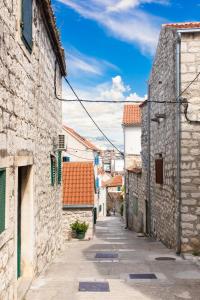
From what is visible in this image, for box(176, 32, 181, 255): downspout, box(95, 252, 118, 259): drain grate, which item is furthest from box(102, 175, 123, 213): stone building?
box(176, 32, 181, 255): downspout

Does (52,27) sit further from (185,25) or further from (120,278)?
(120,278)

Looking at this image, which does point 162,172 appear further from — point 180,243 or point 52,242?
point 52,242

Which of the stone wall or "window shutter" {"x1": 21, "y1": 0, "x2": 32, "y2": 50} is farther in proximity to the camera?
the stone wall

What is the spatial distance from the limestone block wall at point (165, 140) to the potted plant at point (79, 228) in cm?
298

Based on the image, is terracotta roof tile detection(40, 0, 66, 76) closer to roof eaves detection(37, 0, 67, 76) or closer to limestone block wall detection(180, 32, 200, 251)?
roof eaves detection(37, 0, 67, 76)

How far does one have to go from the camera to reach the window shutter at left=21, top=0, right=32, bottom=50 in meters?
5.62

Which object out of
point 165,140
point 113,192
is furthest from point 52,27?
point 113,192

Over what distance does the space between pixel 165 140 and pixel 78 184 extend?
6.88m

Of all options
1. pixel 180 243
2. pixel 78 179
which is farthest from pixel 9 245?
pixel 78 179

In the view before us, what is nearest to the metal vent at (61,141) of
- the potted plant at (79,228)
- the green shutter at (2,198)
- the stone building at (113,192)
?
the green shutter at (2,198)

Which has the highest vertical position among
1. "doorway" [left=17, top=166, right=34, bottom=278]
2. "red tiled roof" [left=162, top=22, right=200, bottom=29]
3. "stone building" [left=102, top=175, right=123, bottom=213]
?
"red tiled roof" [left=162, top=22, right=200, bottom=29]

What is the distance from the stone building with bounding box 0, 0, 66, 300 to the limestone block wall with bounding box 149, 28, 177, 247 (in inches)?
128

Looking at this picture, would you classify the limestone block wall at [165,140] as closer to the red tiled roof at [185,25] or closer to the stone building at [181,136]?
the stone building at [181,136]

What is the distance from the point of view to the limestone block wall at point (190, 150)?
9.80m
